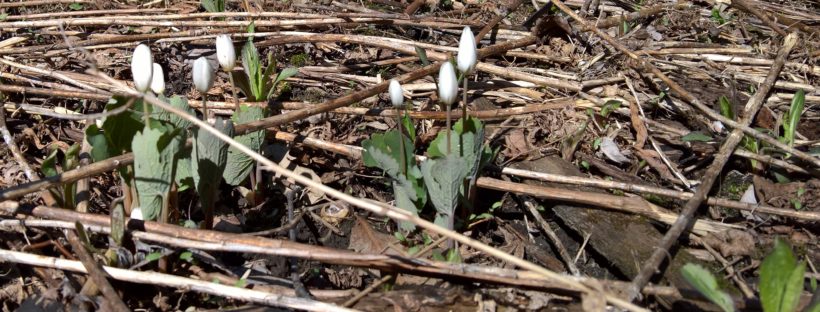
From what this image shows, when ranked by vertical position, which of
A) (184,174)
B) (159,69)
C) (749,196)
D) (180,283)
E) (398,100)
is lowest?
(749,196)

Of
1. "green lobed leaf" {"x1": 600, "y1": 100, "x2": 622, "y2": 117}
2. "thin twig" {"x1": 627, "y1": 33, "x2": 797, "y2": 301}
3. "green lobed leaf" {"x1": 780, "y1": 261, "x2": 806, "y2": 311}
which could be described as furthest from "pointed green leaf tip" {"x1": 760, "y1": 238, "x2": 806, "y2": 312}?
"green lobed leaf" {"x1": 600, "y1": 100, "x2": 622, "y2": 117}

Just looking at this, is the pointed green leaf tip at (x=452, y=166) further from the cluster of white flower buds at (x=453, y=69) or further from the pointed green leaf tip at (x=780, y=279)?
the pointed green leaf tip at (x=780, y=279)

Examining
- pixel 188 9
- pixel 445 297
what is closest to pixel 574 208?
pixel 445 297

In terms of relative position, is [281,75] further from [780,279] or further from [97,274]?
[780,279]

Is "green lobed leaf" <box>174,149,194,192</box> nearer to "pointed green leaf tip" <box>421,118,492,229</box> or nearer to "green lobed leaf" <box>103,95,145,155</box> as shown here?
"green lobed leaf" <box>103,95,145,155</box>

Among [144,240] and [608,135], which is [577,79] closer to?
[608,135]

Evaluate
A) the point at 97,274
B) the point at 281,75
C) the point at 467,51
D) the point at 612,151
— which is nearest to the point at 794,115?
the point at 612,151

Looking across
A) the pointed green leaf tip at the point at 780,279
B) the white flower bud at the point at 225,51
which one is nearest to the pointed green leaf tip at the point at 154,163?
the white flower bud at the point at 225,51
